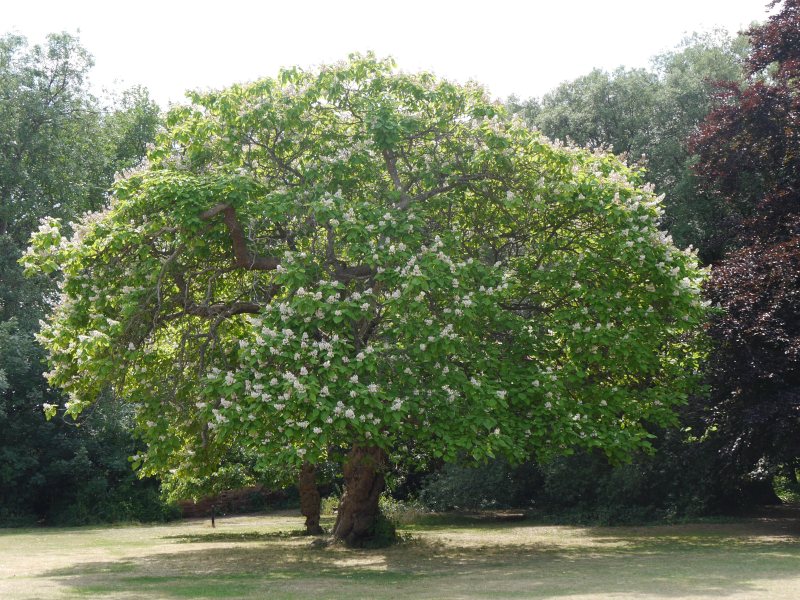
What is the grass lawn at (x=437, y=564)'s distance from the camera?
38.9 feet

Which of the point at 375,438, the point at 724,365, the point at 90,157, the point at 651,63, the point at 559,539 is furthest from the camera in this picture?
the point at 651,63

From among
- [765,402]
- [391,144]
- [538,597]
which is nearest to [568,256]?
[391,144]

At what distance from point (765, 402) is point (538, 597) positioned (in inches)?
358

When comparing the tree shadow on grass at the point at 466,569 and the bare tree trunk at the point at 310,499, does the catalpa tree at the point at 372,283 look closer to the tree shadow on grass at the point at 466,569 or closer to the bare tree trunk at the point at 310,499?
the tree shadow on grass at the point at 466,569

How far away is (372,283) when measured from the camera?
55.2ft

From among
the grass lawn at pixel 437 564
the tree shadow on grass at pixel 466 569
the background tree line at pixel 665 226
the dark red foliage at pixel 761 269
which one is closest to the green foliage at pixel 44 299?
the background tree line at pixel 665 226

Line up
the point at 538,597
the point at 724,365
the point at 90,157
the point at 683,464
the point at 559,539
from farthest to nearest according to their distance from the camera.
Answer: the point at 90,157
the point at 683,464
the point at 559,539
the point at 724,365
the point at 538,597

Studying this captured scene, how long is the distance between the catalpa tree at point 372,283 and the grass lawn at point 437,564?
1911mm

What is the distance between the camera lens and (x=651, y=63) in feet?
122

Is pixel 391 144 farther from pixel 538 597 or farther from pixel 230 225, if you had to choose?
pixel 538 597

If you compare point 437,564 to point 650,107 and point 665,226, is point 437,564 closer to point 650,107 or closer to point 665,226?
point 665,226

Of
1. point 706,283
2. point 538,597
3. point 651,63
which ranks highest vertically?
point 651,63

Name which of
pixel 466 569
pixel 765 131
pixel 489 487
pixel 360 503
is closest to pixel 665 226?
pixel 765 131

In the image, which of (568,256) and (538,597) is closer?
(538,597)
